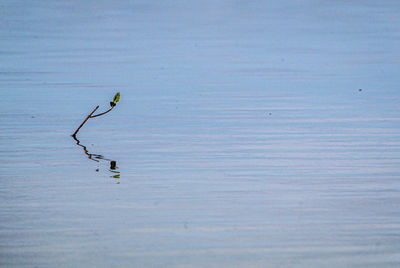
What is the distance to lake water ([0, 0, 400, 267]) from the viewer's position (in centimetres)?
429

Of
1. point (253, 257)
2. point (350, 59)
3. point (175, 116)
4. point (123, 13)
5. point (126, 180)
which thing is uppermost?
point (123, 13)

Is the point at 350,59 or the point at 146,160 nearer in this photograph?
the point at 146,160

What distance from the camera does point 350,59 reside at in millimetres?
10969

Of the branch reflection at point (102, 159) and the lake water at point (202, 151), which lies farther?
the branch reflection at point (102, 159)

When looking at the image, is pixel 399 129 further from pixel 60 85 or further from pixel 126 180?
pixel 60 85

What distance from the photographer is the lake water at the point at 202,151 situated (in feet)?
14.1

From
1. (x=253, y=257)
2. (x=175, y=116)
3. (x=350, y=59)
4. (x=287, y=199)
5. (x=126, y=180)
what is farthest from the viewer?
(x=350, y=59)

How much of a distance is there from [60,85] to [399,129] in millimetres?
3486

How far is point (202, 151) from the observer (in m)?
6.30

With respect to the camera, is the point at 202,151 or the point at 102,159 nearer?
the point at 102,159

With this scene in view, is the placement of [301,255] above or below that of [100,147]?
below

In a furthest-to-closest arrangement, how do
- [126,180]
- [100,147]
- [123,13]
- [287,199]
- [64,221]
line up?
[123,13] → [100,147] → [126,180] → [287,199] → [64,221]

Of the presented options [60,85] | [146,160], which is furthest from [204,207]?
[60,85]

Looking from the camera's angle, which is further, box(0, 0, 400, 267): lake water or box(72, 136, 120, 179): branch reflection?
box(72, 136, 120, 179): branch reflection
